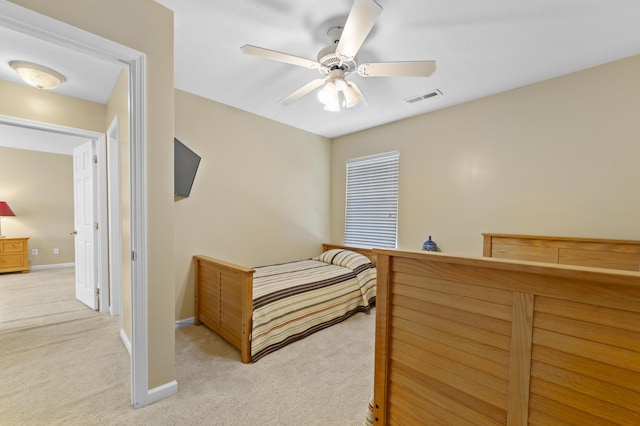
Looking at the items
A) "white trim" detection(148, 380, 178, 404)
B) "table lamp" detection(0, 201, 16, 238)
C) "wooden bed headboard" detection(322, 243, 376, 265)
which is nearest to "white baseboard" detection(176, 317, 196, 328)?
"white trim" detection(148, 380, 178, 404)

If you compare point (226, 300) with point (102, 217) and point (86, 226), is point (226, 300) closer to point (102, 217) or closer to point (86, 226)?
point (102, 217)

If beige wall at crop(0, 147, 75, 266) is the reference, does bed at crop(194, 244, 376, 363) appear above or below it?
below

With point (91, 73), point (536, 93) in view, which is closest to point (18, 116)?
point (91, 73)

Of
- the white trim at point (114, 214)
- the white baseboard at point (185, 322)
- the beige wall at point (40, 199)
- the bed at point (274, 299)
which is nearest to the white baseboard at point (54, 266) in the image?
the beige wall at point (40, 199)

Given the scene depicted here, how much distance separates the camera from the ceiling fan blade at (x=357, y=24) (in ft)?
4.25

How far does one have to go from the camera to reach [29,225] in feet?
17.3

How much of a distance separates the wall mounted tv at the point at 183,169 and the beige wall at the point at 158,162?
1034 millimetres

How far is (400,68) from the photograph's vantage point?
1.76m

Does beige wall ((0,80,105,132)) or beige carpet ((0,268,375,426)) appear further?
beige wall ((0,80,105,132))

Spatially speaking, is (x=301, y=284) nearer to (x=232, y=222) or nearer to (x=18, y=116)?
(x=232, y=222)

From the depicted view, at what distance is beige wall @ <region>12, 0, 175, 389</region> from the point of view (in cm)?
157

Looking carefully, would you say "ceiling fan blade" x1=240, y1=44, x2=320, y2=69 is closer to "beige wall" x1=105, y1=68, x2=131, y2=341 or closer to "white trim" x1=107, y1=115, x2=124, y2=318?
"beige wall" x1=105, y1=68, x2=131, y2=341

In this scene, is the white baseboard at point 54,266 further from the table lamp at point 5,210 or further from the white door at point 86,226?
the white door at point 86,226

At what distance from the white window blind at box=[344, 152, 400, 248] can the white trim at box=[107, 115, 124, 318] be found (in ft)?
9.66
